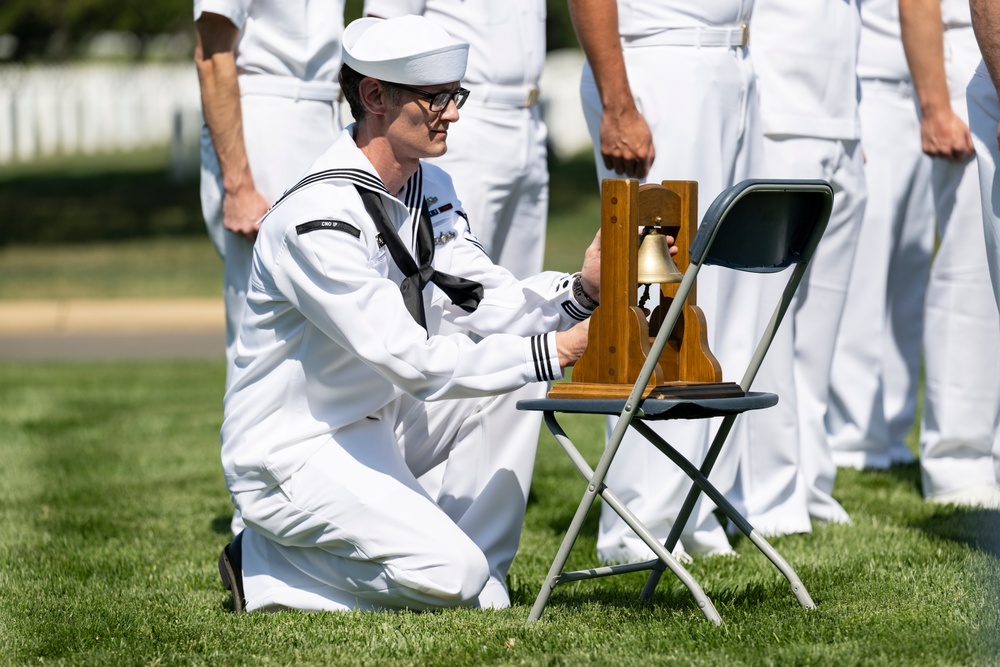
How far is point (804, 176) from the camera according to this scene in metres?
5.28

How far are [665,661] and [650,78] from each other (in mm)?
2151

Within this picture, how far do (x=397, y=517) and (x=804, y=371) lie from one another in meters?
2.29

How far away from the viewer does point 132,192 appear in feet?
83.9

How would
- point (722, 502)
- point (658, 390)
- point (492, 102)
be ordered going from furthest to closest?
point (492, 102) < point (722, 502) < point (658, 390)

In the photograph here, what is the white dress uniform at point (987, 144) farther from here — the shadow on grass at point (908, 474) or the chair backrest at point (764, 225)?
the shadow on grass at point (908, 474)

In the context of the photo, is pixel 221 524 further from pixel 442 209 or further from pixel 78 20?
pixel 78 20


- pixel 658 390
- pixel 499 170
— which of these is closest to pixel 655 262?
pixel 658 390

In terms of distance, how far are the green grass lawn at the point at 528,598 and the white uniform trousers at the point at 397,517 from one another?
112mm

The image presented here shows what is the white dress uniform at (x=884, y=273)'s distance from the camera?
6.63 meters

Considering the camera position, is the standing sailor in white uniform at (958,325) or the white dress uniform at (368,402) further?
the standing sailor in white uniform at (958,325)

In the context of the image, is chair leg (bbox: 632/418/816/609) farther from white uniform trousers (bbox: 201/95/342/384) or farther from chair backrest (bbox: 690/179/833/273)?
white uniform trousers (bbox: 201/95/342/384)

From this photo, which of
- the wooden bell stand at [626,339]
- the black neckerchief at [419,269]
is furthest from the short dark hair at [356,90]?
the wooden bell stand at [626,339]

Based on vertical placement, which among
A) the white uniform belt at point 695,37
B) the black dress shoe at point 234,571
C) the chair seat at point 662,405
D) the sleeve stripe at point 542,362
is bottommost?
the black dress shoe at point 234,571

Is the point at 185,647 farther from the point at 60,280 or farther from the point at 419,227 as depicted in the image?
the point at 60,280
